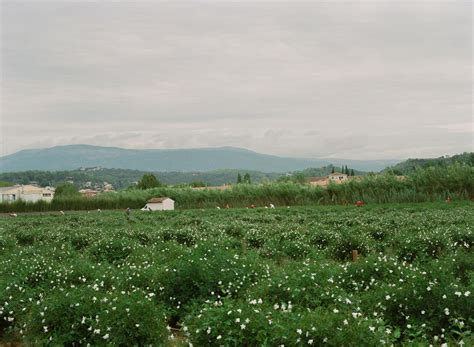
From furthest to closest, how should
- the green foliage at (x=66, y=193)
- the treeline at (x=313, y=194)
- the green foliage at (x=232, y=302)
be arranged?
the green foliage at (x=66, y=193) < the treeline at (x=313, y=194) < the green foliage at (x=232, y=302)

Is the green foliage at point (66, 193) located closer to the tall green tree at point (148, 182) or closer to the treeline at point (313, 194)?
the treeline at point (313, 194)

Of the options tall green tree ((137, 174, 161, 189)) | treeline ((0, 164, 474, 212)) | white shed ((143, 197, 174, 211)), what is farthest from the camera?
tall green tree ((137, 174, 161, 189))

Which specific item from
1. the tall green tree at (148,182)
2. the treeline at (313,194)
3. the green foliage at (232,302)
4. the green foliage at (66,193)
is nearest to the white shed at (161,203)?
the treeline at (313,194)

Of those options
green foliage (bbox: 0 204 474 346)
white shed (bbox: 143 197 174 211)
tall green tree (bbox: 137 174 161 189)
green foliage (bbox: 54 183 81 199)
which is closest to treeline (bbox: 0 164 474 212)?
white shed (bbox: 143 197 174 211)

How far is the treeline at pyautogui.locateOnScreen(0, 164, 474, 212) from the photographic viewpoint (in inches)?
1508

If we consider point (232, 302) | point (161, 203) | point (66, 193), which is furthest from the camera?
point (66, 193)

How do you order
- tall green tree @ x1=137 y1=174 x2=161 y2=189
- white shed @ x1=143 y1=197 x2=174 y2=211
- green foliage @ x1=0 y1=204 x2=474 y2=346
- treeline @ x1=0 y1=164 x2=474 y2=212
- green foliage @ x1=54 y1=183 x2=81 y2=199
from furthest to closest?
tall green tree @ x1=137 y1=174 x2=161 y2=189 < green foliage @ x1=54 y1=183 x2=81 y2=199 < white shed @ x1=143 y1=197 x2=174 y2=211 < treeline @ x1=0 y1=164 x2=474 y2=212 < green foliage @ x1=0 y1=204 x2=474 y2=346

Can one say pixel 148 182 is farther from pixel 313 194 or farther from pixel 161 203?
pixel 313 194

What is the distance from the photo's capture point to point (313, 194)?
45.1 meters

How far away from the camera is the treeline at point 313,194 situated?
38.3m

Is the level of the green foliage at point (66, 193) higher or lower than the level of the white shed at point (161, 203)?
higher

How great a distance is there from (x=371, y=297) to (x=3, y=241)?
12918mm

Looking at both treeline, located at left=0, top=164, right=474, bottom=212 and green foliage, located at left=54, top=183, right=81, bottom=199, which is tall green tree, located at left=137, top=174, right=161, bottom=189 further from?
treeline, located at left=0, top=164, right=474, bottom=212

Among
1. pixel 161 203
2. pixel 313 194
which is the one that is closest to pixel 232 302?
pixel 313 194
